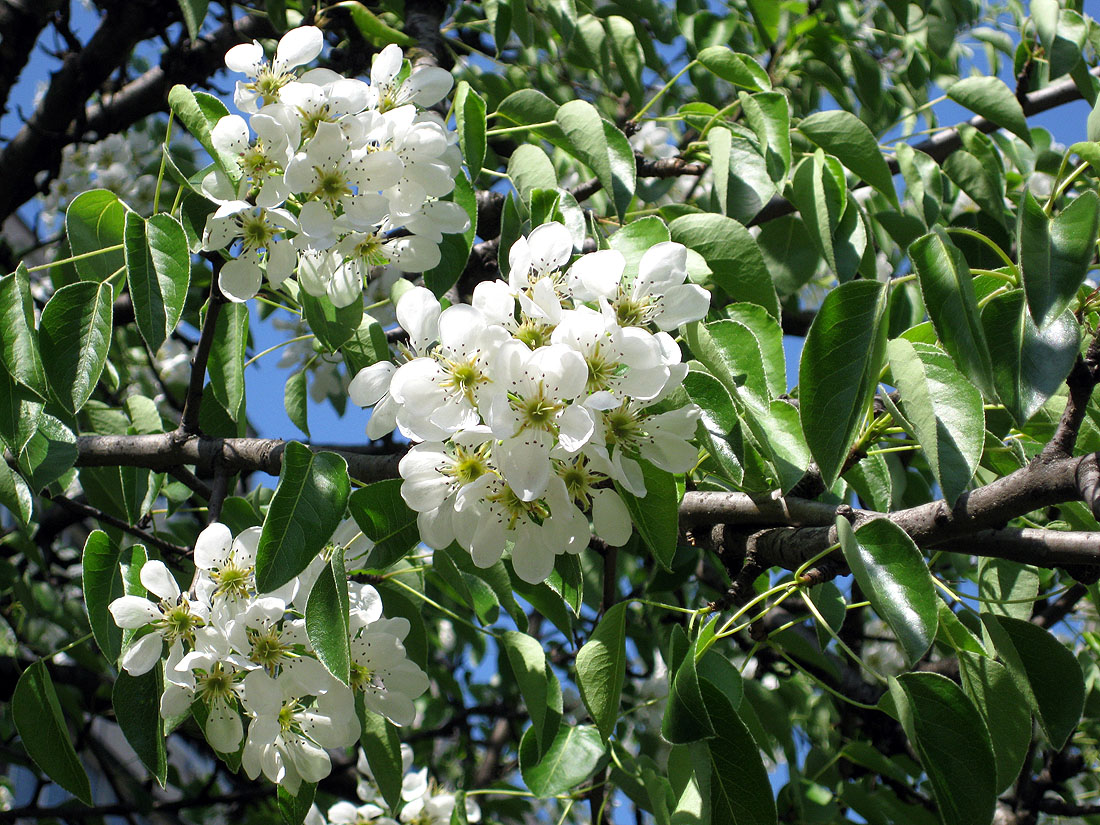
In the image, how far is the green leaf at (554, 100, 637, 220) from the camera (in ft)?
5.08

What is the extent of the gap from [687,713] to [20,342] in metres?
1.00

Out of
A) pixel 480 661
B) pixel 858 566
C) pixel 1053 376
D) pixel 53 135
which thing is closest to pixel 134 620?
pixel 858 566

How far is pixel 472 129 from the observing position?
4.97 ft

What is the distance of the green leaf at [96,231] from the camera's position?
1.45m

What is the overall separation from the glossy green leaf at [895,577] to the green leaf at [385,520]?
1.76 feet

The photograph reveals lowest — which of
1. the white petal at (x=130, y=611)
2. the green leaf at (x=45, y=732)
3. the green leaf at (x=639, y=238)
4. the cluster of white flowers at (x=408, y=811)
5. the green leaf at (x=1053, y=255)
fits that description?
the cluster of white flowers at (x=408, y=811)

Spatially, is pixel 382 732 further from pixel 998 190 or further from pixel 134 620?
pixel 998 190

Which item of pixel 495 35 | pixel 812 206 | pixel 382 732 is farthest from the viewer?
pixel 495 35

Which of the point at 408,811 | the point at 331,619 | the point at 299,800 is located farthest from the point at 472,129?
the point at 408,811

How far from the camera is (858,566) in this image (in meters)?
0.98

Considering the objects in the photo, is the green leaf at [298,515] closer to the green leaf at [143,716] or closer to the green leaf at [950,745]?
the green leaf at [143,716]

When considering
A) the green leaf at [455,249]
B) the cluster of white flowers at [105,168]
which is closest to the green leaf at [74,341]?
the green leaf at [455,249]

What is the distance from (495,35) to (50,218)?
Result: 2.34m

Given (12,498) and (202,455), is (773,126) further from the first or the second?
(12,498)
